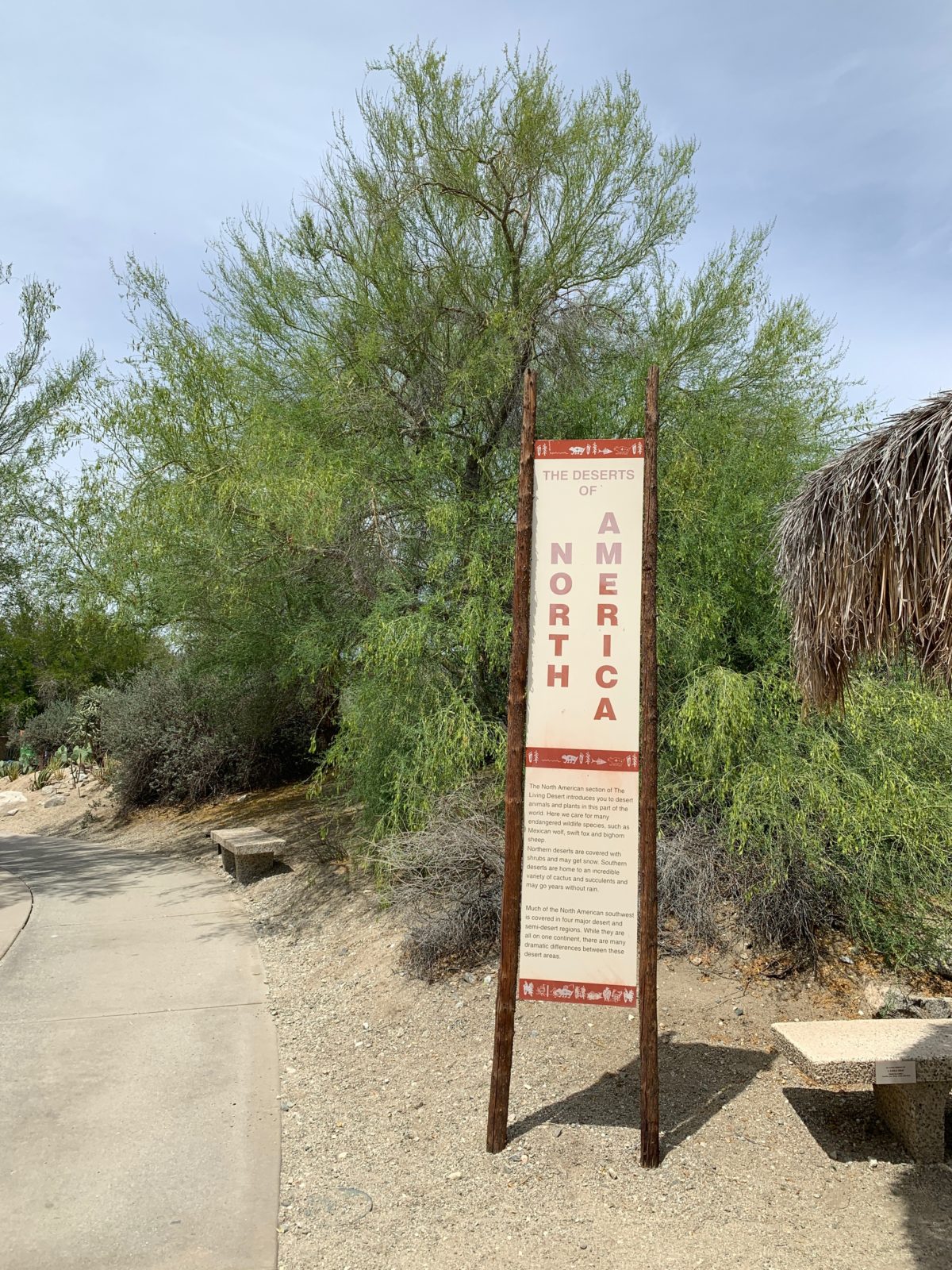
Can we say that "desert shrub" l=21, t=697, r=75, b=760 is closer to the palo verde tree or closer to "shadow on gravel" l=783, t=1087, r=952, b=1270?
the palo verde tree

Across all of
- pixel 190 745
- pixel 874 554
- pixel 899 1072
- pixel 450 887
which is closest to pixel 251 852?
pixel 450 887

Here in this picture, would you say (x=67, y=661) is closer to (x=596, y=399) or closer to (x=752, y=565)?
(x=596, y=399)

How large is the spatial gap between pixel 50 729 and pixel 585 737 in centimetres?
2220

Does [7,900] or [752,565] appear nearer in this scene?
→ [752,565]

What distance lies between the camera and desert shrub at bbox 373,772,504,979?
23.5ft

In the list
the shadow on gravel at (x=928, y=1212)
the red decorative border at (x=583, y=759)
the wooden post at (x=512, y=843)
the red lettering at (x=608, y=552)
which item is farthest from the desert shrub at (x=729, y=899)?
the red lettering at (x=608, y=552)

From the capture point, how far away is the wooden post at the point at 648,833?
4.52 m

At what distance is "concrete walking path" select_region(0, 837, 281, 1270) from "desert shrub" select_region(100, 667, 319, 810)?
6606 millimetres

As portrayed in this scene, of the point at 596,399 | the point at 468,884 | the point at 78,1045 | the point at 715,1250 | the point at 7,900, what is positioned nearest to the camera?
the point at 715,1250

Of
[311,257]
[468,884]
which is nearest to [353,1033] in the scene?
[468,884]

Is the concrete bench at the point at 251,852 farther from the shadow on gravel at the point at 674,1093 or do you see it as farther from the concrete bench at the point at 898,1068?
the concrete bench at the point at 898,1068

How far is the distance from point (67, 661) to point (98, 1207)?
20.1 meters

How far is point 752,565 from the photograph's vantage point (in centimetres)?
824

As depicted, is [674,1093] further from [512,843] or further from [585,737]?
[585,737]
